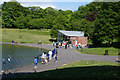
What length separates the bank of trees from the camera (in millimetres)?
38000

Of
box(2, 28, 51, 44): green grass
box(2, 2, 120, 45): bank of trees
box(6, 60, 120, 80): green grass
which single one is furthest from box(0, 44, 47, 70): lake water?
box(2, 28, 51, 44): green grass

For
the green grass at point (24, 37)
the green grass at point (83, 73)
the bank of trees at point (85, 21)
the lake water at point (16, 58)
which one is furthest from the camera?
the green grass at point (24, 37)

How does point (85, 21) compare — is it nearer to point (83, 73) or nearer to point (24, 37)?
point (24, 37)

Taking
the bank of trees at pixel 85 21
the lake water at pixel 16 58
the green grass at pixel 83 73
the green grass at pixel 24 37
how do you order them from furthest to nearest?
1. the green grass at pixel 24 37
2. the bank of trees at pixel 85 21
3. the lake water at pixel 16 58
4. the green grass at pixel 83 73

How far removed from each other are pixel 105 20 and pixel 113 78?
29.8m

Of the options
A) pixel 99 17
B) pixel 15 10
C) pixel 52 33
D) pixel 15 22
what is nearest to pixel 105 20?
pixel 99 17

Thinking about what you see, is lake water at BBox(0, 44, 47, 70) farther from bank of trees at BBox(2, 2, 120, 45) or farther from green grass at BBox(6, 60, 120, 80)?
bank of trees at BBox(2, 2, 120, 45)

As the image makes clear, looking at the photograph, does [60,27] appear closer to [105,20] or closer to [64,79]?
[105,20]

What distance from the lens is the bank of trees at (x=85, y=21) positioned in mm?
38000

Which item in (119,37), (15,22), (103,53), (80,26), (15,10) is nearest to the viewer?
(103,53)

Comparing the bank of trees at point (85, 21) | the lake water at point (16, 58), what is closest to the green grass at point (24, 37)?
the bank of trees at point (85, 21)

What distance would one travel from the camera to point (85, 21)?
60.6m

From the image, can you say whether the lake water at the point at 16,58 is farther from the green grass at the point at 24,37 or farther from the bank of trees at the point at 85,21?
the green grass at the point at 24,37

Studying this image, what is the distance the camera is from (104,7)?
40.7m
